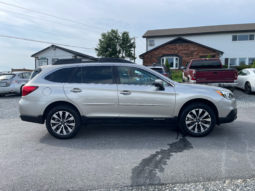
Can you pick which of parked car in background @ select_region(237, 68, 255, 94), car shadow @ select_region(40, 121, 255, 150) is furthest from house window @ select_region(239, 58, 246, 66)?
car shadow @ select_region(40, 121, 255, 150)

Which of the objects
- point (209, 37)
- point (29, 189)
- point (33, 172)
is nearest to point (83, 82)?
point (33, 172)

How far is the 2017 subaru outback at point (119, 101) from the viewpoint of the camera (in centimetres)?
502

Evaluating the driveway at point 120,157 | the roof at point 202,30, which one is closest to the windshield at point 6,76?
the driveway at point 120,157

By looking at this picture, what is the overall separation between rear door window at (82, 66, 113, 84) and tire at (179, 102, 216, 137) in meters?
1.90

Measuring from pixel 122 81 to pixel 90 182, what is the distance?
8.27ft

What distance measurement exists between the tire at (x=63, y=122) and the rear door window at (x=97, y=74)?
787mm

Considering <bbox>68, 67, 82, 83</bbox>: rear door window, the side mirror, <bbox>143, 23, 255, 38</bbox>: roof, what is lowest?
the side mirror

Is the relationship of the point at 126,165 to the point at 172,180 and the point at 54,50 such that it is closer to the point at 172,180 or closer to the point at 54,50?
the point at 172,180

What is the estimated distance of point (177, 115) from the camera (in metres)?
5.11

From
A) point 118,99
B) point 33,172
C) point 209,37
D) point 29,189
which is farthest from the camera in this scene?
point 209,37

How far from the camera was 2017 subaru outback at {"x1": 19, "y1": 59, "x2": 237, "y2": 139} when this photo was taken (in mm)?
5020

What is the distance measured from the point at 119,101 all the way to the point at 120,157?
1361 millimetres

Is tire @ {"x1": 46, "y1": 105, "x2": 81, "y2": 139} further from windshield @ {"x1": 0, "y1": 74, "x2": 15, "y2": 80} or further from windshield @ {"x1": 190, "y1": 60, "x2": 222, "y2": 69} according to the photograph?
windshield @ {"x1": 190, "y1": 60, "x2": 222, "y2": 69}

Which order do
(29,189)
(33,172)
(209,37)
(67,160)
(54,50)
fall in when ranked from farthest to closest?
(54,50) < (209,37) < (67,160) < (33,172) < (29,189)
